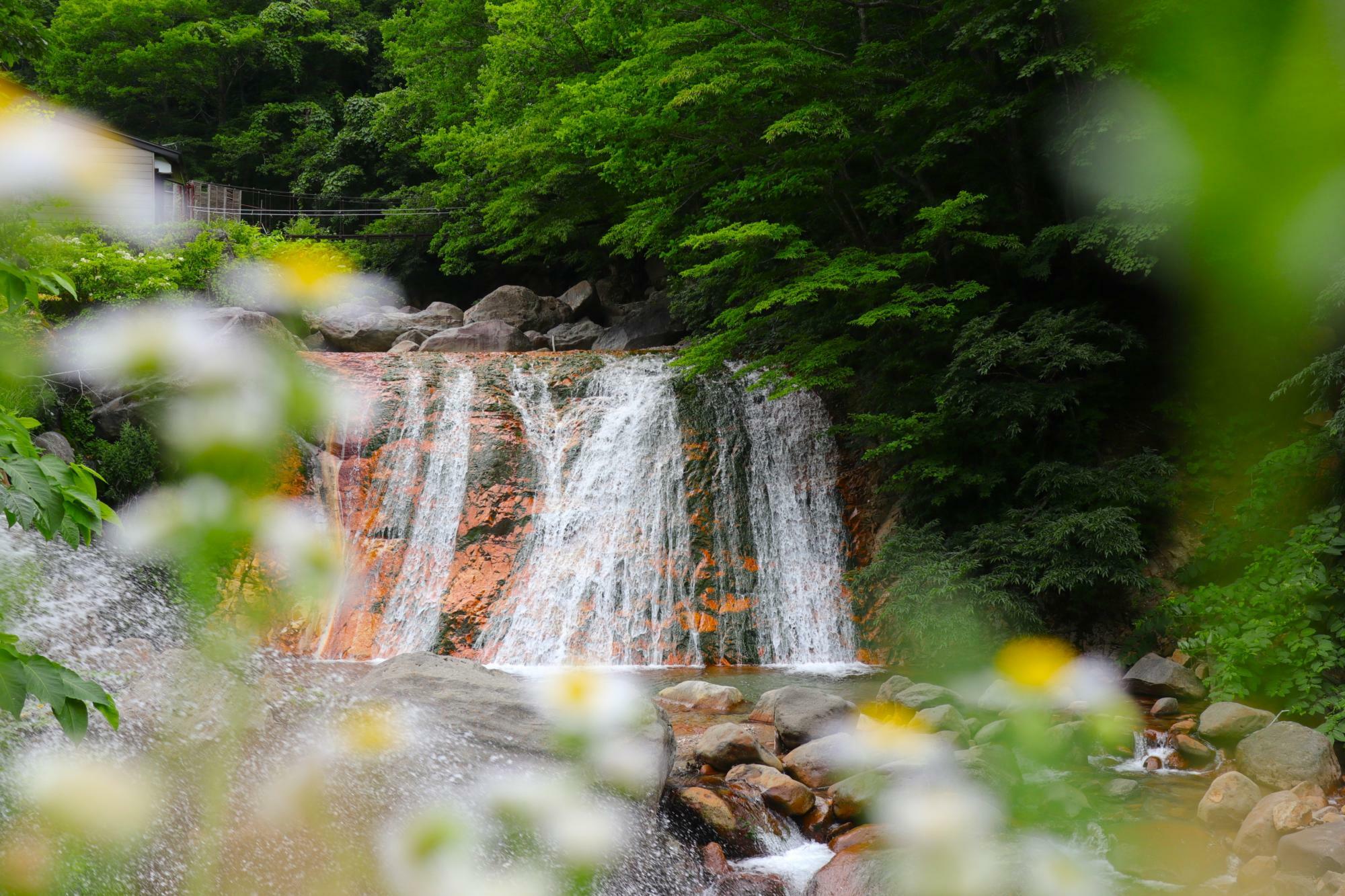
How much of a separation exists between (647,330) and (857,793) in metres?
13.7

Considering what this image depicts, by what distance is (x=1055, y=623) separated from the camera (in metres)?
9.07

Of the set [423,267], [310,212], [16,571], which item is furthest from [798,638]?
[310,212]

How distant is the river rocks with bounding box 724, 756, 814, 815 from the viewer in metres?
A: 5.10

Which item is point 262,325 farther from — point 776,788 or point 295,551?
point 776,788

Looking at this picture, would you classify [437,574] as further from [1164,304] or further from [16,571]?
[16,571]

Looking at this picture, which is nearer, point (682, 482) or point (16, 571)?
point (16, 571)

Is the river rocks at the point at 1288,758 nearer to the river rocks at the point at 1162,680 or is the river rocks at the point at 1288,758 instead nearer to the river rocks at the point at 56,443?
the river rocks at the point at 1162,680

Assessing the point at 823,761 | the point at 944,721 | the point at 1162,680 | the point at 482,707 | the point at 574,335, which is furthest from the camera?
the point at 574,335

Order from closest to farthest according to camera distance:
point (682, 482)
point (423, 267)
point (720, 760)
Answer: point (720, 760) < point (682, 482) < point (423, 267)

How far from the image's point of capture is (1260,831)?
4.76 meters

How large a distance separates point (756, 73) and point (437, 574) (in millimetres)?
6775

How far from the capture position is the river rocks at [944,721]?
6.07 meters

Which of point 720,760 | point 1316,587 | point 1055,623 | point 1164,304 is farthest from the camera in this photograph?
point 1164,304

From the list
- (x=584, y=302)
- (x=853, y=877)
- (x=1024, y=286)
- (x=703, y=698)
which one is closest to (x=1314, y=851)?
(x=853, y=877)
